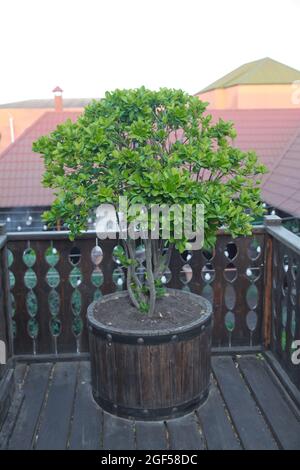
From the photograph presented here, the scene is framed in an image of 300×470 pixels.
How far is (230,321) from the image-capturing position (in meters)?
3.23

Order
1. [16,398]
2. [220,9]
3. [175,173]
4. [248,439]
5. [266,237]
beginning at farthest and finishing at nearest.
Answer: [220,9], [266,237], [16,398], [248,439], [175,173]

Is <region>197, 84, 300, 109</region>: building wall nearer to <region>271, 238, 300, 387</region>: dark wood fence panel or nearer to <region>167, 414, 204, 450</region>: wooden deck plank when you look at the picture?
<region>271, 238, 300, 387</region>: dark wood fence panel

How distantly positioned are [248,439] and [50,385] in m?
1.28

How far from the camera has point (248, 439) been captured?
2.19 meters

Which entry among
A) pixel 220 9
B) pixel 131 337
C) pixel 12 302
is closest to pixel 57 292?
pixel 12 302

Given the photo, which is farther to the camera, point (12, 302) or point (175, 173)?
point (12, 302)

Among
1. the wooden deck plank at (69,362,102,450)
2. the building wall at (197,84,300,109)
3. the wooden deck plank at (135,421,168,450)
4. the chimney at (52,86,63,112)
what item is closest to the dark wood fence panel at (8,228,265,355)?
the wooden deck plank at (69,362,102,450)

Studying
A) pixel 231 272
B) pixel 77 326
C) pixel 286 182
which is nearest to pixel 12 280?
pixel 77 326

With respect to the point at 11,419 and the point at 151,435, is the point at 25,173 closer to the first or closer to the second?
the point at 11,419

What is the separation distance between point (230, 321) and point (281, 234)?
0.85m

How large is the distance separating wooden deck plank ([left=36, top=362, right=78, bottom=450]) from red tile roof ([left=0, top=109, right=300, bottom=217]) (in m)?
4.09


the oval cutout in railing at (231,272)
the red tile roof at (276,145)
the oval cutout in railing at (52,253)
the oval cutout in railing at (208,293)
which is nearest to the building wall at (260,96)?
the red tile roof at (276,145)

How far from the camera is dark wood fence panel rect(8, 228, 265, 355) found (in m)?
2.94
